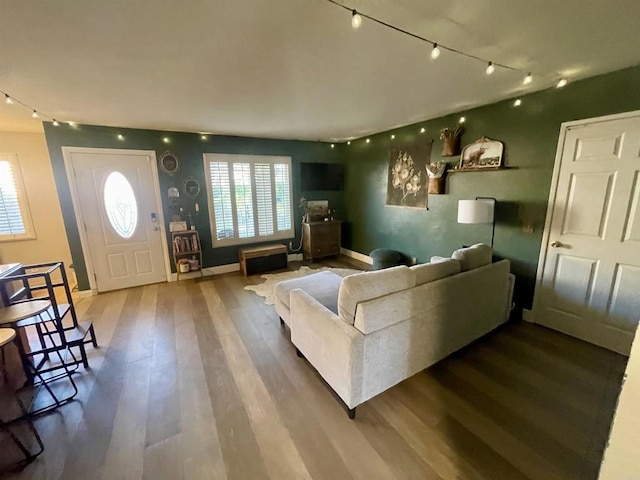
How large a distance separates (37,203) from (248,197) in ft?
11.4

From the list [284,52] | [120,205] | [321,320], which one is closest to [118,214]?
[120,205]

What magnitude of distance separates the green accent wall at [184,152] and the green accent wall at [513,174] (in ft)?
5.68

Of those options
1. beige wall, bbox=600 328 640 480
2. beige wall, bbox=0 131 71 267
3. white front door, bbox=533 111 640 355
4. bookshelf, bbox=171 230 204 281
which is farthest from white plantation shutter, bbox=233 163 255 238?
beige wall, bbox=600 328 640 480

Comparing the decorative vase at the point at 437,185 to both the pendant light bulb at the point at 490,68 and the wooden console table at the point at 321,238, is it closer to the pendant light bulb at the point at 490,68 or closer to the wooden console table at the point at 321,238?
the pendant light bulb at the point at 490,68

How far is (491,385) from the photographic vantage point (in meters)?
2.08

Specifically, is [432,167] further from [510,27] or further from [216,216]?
[216,216]

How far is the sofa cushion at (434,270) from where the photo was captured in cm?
204

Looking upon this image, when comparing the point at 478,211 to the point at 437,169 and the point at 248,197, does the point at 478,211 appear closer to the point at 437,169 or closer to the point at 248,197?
the point at 437,169

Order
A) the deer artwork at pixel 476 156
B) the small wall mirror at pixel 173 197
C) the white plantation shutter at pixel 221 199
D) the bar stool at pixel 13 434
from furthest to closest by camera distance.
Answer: the white plantation shutter at pixel 221 199 < the small wall mirror at pixel 173 197 < the deer artwork at pixel 476 156 < the bar stool at pixel 13 434

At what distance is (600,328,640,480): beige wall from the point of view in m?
0.48

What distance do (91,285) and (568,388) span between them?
5.95 m

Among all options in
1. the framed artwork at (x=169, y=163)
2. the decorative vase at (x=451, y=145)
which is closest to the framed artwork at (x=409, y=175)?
the decorative vase at (x=451, y=145)

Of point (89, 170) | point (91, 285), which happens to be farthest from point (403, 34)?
point (91, 285)

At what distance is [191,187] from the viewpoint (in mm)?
4559
